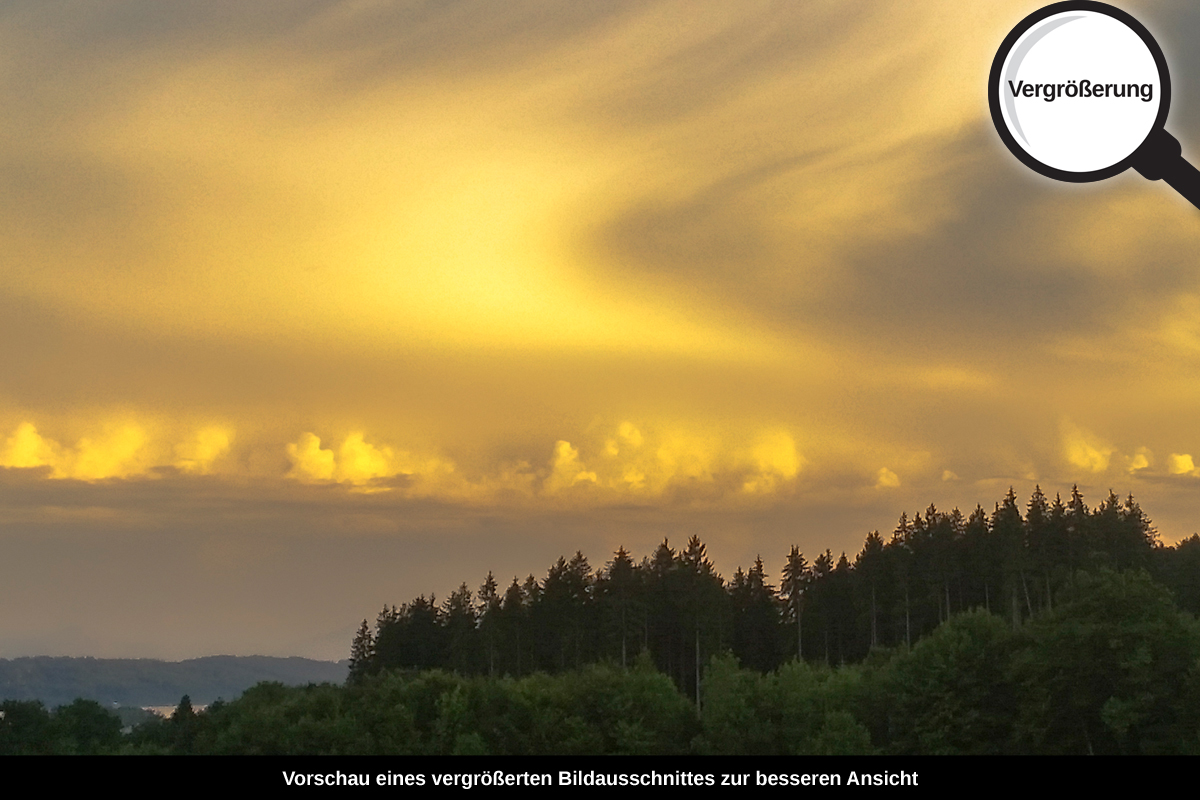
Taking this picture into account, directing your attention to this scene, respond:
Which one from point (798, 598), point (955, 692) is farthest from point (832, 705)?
point (798, 598)

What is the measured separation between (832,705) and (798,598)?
44.3 meters

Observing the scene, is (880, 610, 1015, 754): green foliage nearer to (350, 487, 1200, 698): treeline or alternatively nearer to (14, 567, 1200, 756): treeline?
(14, 567, 1200, 756): treeline

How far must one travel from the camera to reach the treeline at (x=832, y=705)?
84.4 metres

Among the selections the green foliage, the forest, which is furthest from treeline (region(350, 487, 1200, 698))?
the green foliage

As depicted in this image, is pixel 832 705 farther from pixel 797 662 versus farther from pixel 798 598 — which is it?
pixel 798 598

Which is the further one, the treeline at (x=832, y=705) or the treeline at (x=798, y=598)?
the treeline at (x=798, y=598)

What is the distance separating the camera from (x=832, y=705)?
102500 millimetres

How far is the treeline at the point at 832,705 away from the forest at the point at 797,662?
0.20 metres

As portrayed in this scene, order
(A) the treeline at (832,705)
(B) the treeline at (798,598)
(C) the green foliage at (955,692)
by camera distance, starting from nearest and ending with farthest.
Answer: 1. (A) the treeline at (832,705)
2. (C) the green foliage at (955,692)
3. (B) the treeline at (798,598)

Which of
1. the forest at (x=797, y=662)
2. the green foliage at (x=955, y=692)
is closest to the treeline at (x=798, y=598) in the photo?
the forest at (x=797, y=662)

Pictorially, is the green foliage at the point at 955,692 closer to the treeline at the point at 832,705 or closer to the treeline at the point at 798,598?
the treeline at the point at 832,705

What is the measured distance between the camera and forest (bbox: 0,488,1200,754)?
8706 centimetres

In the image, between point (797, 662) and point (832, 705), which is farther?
point (797, 662)

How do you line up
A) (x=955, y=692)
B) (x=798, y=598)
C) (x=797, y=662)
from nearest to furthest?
(x=955, y=692), (x=797, y=662), (x=798, y=598)
